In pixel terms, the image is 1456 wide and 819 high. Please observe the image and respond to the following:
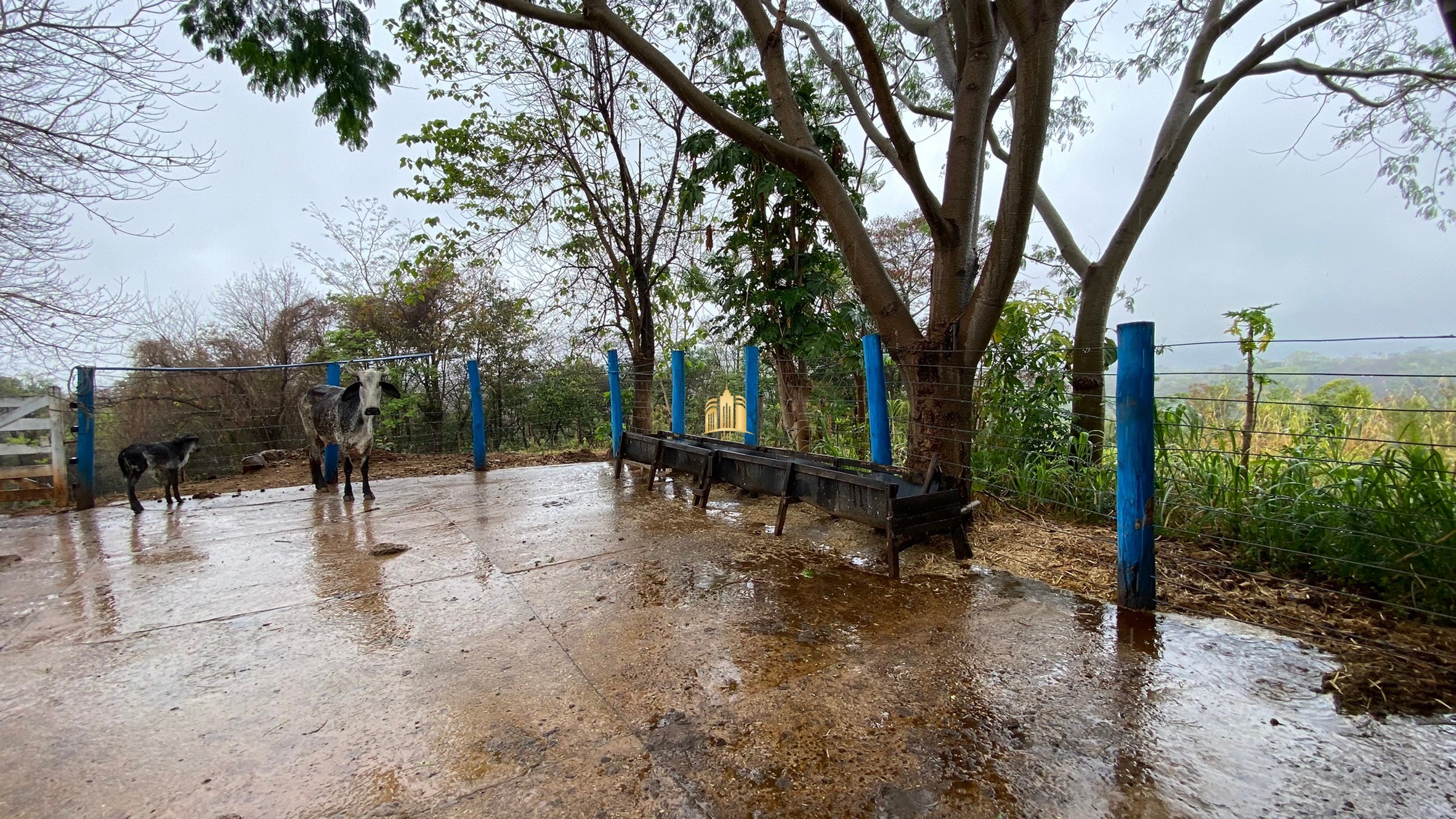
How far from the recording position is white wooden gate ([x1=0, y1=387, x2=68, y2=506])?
5.63m

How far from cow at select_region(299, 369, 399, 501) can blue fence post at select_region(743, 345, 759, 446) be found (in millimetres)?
3599

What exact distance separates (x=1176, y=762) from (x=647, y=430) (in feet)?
24.1

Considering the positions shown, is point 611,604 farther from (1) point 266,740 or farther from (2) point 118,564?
(2) point 118,564

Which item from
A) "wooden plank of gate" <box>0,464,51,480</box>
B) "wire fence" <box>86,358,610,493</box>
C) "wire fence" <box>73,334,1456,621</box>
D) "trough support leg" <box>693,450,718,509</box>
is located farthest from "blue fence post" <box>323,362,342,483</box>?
"trough support leg" <box>693,450,718,509</box>

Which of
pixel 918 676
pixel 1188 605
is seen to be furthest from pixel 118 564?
pixel 1188 605

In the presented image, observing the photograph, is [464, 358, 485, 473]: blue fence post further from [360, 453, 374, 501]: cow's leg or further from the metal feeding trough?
the metal feeding trough

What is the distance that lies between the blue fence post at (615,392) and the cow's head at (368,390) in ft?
8.85

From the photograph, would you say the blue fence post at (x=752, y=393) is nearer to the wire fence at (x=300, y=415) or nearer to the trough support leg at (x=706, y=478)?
the trough support leg at (x=706, y=478)

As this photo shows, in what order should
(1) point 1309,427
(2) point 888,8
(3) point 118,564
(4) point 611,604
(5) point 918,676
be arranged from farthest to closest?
(2) point 888,8
(1) point 1309,427
(3) point 118,564
(4) point 611,604
(5) point 918,676

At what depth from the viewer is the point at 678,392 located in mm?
7141

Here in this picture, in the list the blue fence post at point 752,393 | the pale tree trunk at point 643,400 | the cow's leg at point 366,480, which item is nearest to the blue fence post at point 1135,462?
the blue fence post at point 752,393

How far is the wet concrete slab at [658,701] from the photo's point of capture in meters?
1.61

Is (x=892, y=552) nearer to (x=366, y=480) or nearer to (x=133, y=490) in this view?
(x=366, y=480)

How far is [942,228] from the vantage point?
4098mm
